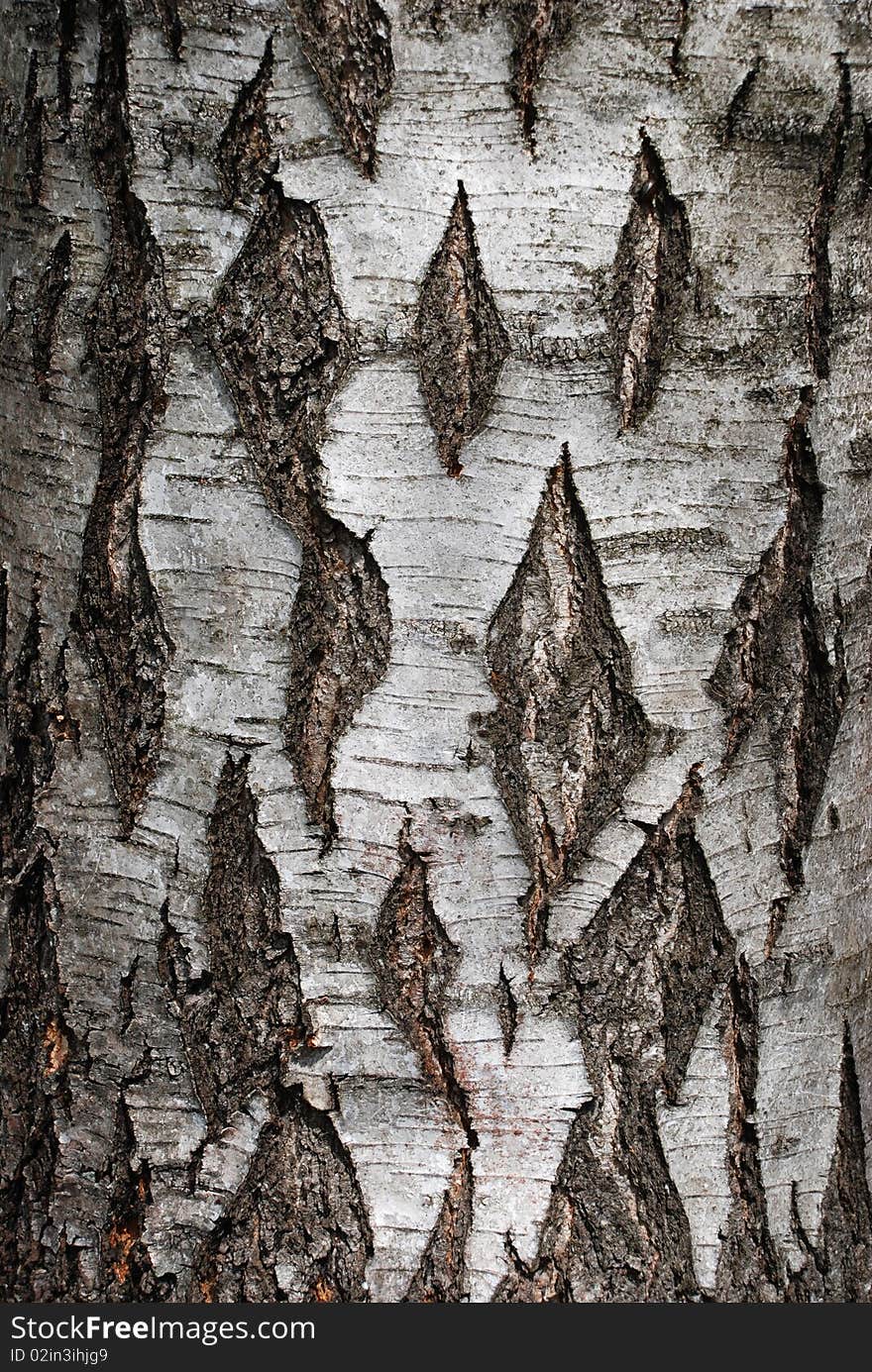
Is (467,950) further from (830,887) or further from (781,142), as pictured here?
(781,142)

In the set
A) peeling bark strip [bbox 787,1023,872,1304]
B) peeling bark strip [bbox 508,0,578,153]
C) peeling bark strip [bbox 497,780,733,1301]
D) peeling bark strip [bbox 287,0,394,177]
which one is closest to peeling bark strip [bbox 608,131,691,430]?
peeling bark strip [bbox 508,0,578,153]

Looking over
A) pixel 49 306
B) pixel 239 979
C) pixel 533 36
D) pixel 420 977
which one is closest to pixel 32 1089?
pixel 239 979

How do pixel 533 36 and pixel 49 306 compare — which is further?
pixel 49 306

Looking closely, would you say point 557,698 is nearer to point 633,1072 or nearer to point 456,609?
point 456,609

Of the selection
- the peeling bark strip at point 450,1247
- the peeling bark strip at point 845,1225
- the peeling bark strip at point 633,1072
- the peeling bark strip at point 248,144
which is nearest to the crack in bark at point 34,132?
the peeling bark strip at point 248,144

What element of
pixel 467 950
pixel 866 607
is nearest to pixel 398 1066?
pixel 467 950

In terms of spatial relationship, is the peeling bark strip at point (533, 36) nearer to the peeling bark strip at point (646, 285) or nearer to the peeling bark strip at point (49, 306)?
the peeling bark strip at point (646, 285)
